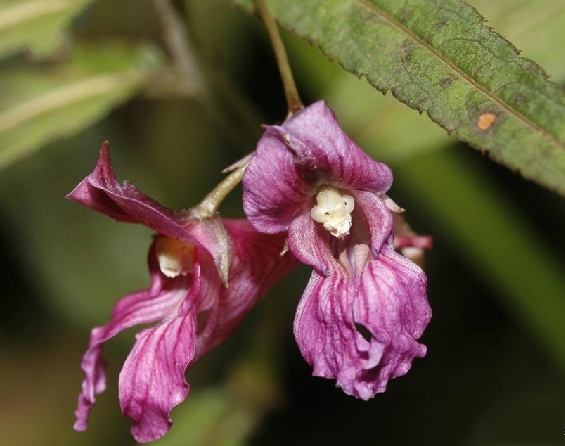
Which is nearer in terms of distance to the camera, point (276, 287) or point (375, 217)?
point (375, 217)

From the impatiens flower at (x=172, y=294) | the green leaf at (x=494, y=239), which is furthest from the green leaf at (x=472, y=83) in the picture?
the green leaf at (x=494, y=239)

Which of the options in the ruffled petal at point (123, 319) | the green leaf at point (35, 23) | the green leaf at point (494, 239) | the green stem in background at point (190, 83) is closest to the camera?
the ruffled petal at point (123, 319)

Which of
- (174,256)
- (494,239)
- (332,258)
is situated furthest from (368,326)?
(494,239)

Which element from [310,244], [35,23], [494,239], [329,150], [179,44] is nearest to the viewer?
[329,150]

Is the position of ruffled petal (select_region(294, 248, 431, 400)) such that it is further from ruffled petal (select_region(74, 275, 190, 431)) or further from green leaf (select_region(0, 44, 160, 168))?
green leaf (select_region(0, 44, 160, 168))

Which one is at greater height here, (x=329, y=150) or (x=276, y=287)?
(x=329, y=150)

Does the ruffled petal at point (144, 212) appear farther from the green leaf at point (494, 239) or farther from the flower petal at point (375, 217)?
the green leaf at point (494, 239)

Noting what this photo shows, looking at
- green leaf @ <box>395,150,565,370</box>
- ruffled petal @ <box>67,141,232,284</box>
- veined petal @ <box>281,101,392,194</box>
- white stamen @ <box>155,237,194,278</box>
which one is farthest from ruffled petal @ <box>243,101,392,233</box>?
green leaf @ <box>395,150,565,370</box>

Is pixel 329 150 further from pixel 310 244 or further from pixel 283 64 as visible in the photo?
pixel 283 64
